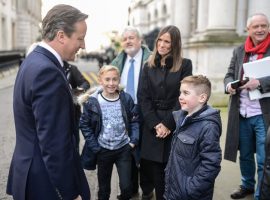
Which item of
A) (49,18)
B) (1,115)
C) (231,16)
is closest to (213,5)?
(231,16)

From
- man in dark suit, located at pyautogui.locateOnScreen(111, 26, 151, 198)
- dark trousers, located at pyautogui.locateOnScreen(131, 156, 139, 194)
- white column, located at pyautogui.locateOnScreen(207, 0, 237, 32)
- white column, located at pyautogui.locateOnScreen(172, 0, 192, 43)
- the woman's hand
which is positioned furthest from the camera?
white column, located at pyautogui.locateOnScreen(172, 0, 192, 43)

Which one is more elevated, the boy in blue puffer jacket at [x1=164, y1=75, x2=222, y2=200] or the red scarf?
the red scarf

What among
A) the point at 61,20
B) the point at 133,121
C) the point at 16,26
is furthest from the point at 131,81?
the point at 16,26

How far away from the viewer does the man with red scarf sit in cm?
412

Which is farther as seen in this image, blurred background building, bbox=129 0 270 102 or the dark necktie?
blurred background building, bbox=129 0 270 102

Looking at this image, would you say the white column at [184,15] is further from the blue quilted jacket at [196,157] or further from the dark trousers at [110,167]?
the blue quilted jacket at [196,157]

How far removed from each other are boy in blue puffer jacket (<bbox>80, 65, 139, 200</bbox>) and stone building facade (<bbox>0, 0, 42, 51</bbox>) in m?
33.5

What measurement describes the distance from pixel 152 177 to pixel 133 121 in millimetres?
761

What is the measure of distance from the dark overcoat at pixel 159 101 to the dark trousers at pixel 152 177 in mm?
141

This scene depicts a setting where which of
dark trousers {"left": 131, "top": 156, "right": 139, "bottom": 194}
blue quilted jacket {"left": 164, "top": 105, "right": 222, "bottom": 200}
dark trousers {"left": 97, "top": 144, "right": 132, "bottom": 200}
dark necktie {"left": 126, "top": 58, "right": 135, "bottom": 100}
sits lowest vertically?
dark trousers {"left": 131, "top": 156, "right": 139, "bottom": 194}

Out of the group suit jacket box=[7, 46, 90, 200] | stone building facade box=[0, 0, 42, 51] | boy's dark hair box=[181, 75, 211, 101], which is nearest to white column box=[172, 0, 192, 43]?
boy's dark hair box=[181, 75, 211, 101]

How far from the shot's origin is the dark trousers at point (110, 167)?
3.96 metres

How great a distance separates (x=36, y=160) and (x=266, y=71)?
108 inches

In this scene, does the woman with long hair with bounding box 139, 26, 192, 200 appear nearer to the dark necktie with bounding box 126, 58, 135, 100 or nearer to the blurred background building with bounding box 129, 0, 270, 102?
the dark necktie with bounding box 126, 58, 135, 100
